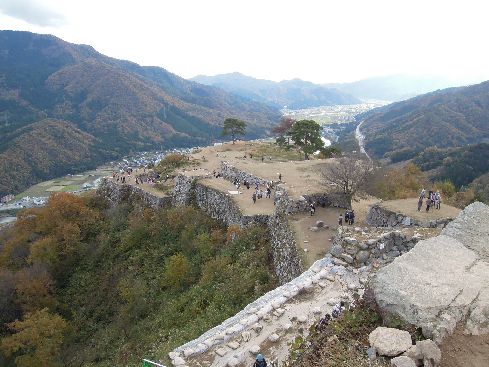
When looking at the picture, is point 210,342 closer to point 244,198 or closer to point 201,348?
point 201,348

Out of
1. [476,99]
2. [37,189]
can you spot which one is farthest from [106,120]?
[476,99]

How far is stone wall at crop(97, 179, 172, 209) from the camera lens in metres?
28.5

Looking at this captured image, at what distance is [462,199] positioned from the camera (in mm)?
30688

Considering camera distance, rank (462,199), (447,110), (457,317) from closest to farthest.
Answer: (457,317) → (462,199) → (447,110)

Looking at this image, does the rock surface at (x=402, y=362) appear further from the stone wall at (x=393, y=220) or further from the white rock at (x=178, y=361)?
the stone wall at (x=393, y=220)

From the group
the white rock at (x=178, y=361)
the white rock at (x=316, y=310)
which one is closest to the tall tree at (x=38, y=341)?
the white rock at (x=178, y=361)

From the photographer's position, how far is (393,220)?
46.6 ft

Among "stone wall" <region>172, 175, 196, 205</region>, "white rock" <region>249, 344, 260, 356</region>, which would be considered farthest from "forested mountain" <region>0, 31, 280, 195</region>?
"white rock" <region>249, 344, 260, 356</region>

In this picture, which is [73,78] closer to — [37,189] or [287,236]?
[37,189]

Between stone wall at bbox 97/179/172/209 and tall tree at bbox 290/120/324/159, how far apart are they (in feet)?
54.1

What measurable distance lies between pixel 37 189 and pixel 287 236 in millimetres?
94992

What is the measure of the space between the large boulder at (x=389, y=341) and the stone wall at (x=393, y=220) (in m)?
7.35

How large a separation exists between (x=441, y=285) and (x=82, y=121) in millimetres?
166793

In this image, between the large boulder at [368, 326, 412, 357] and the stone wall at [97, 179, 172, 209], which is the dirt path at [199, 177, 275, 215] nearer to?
the stone wall at [97, 179, 172, 209]
